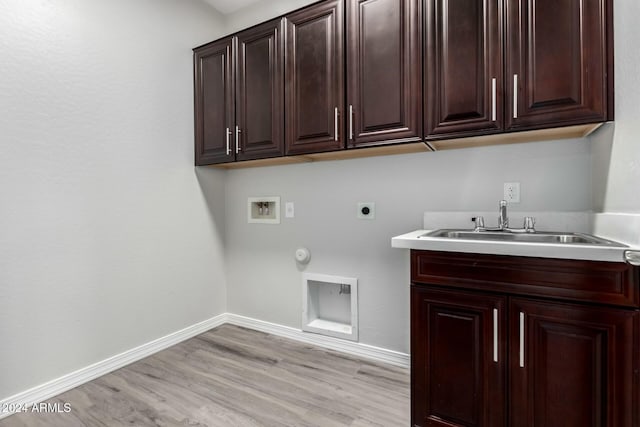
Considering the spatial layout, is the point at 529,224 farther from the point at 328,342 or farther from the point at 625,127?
the point at 328,342

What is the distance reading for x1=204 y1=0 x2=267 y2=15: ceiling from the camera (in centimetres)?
248

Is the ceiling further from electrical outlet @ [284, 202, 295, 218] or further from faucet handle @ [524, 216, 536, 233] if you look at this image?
faucet handle @ [524, 216, 536, 233]

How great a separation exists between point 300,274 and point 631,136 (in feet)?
6.32

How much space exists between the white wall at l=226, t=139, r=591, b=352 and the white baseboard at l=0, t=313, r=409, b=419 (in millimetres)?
62

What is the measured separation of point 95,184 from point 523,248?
87.6 inches

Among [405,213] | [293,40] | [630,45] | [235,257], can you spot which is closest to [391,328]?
[405,213]

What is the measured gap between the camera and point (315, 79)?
1830 millimetres

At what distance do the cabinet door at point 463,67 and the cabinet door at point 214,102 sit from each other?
4.47 ft

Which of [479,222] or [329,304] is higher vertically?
[479,222]

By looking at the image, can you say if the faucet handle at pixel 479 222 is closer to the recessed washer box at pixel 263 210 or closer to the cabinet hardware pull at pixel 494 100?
the cabinet hardware pull at pixel 494 100

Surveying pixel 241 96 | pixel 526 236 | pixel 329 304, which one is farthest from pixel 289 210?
pixel 526 236

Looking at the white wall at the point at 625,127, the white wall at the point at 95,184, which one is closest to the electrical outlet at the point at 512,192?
the white wall at the point at 625,127

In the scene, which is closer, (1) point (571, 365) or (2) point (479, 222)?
(1) point (571, 365)

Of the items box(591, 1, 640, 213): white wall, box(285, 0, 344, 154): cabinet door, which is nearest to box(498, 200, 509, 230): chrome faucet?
box(591, 1, 640, 213): white wall
